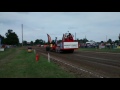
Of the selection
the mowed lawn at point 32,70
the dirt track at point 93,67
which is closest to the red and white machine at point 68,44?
the dirt track at point 93,67

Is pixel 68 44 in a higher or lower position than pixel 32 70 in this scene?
higher

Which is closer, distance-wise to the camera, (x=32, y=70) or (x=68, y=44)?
(x=32, y=70)

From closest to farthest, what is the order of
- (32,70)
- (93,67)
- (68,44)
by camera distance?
(32,70)
(93,67)
(68,44)

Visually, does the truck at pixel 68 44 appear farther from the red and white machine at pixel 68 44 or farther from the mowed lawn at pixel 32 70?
the mowed lawn at pixel 32 70

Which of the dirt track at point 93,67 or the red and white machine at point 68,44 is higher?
the red and white machine at point 68,44

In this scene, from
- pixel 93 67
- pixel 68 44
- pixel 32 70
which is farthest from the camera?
pixel 68 44

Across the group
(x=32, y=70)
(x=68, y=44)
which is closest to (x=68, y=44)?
(x=68, y=44)

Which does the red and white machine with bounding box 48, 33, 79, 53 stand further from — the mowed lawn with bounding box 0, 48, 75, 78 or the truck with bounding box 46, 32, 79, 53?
the mowed lawn with bounding box 0, 48, 75, 78

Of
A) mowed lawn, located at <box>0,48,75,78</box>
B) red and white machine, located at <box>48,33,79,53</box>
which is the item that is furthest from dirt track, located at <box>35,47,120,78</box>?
red and white machine, located at <box>48,33,79,53</box>

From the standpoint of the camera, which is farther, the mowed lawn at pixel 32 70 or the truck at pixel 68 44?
the truck at pixel 68 44

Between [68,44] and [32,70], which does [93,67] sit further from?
[68,44]
